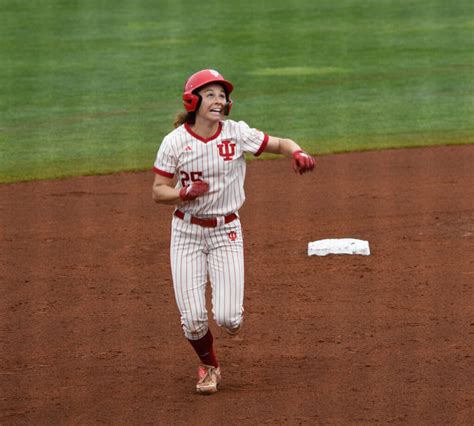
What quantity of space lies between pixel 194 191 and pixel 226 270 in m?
0.56

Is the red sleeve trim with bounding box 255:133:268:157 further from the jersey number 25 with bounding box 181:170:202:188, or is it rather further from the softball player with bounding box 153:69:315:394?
the jersey number 25 with bounding box 181:170:202:188

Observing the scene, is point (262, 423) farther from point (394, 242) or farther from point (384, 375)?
point (394, 242)

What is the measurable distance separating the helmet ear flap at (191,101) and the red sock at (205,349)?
4.14ft

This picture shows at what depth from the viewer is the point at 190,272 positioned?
6551mm

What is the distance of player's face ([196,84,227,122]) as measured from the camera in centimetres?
645

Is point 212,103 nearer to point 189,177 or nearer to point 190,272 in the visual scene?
point 189,177

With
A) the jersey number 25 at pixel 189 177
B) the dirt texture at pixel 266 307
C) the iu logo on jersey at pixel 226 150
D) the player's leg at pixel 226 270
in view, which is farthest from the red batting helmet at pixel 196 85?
the dirt texture at pixel 266 307

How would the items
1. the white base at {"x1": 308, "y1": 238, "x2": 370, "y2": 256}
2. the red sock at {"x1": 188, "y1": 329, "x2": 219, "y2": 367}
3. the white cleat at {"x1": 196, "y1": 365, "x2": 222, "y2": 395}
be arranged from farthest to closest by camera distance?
the white base at {"x1": 308, "y1": 238, "x2": 370, "y2": 256}, the red sock at {"x1": 188, "y1": 329, "x2": 219, "y2": 367}, the white cleat at {"x1": 196, "y1": 365, "x2": 222, "y2": 395}

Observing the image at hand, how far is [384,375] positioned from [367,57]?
15.2m

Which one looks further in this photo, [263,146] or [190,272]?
[263,146]

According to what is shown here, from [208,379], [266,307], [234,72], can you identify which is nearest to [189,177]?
[208,379]

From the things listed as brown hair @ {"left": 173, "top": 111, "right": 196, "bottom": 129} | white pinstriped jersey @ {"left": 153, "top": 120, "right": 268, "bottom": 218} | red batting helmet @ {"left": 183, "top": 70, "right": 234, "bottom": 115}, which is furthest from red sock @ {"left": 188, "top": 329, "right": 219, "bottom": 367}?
red batting helmet @ {"left": 183, "top": 70, "right": 234, "bottom": 115}

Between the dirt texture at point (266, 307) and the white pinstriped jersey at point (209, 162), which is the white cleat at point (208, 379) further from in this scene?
the white pinstriped jersey at point (209, 162)

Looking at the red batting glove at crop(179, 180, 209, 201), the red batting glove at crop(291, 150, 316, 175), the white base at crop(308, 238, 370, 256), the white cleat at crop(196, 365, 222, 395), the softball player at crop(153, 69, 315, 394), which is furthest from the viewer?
the white base at crop(308, 238, 370, 256)
